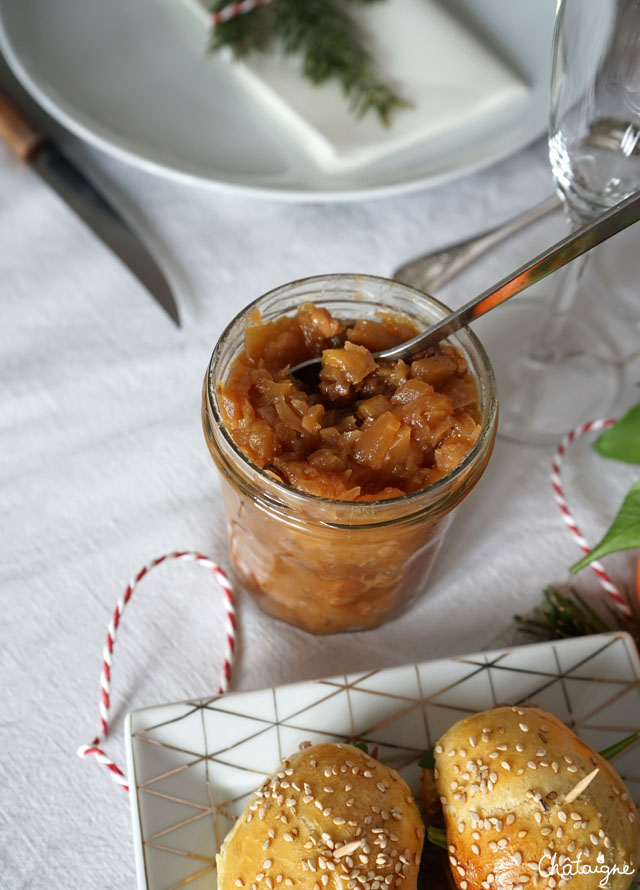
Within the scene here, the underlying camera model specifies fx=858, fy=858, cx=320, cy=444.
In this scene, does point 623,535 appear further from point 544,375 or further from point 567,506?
point 544,375

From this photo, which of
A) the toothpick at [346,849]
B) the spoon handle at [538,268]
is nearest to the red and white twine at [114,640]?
the toothpick at [346,849]

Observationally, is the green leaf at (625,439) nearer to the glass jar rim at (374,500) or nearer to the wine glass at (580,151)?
the wine glass at (580,151)

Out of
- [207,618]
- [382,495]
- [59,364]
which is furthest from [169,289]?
[382,495]

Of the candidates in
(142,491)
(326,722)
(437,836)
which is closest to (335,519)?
(326,722)

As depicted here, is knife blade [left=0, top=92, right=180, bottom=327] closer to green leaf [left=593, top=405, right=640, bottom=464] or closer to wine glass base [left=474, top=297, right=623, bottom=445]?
wine glass base [left=474, top=297, right=623, bottom=445]

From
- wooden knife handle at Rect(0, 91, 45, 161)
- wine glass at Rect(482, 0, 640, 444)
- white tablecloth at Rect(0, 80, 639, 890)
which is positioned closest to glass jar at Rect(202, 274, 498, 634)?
white tablecloth at Rect(0, 80, 639, 890)

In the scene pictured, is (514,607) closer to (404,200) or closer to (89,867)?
(89,867)
